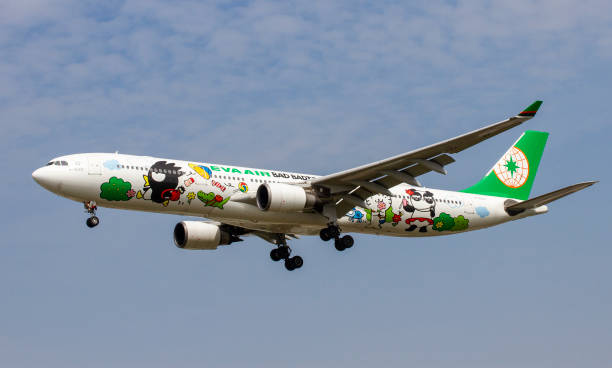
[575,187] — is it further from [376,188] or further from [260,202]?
[260,202]

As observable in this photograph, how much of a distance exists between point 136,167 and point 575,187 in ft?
Result: 59.8

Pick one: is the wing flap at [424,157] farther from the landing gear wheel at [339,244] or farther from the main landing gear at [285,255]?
the main landing gear at [285,255]

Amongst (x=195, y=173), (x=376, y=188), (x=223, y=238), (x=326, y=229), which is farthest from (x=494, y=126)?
(x=223, y=238)

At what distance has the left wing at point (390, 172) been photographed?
3203 centimetres

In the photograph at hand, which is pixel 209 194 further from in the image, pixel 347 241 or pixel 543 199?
pixel 543 199

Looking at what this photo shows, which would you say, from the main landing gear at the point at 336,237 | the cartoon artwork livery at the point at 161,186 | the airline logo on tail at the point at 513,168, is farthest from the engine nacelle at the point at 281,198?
the airline logo on tail at the point at 513,168

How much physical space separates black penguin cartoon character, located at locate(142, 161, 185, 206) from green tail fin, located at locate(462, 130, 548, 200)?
15.8m

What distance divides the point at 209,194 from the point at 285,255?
7435 mm

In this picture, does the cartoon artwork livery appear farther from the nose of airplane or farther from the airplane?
the nose of airplane

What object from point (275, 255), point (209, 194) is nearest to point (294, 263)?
point (275, 255)

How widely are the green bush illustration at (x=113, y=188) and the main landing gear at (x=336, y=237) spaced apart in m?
8.86

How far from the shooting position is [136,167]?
34.6m

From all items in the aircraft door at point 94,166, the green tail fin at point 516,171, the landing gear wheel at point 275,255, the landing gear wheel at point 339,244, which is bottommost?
the landing gear wheel at point 339,244

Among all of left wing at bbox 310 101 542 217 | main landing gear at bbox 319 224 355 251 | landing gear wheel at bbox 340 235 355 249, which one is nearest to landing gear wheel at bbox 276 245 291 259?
main landing gear at bbox 319 224 355 251
